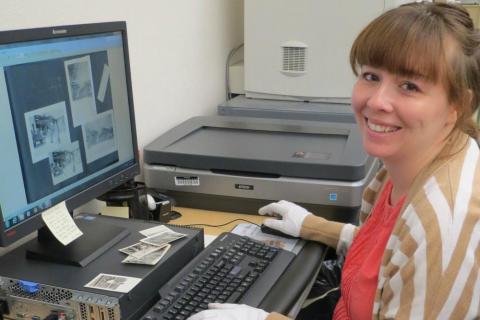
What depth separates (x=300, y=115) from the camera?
5.82 feet

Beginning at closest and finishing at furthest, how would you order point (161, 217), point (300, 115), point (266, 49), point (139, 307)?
point (139, 307), point (161, 217), point (300, 115), point (266, 49)

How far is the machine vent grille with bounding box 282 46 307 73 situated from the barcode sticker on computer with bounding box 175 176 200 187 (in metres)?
0.75

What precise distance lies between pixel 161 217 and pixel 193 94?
68cm

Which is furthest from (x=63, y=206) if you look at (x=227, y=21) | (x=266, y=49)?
(x=227, y=21)

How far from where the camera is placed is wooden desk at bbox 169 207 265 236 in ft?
4.19

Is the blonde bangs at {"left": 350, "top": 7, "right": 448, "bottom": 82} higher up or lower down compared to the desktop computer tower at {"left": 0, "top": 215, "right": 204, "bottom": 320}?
higher up

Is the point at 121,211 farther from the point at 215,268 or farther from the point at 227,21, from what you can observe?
the point at 227,21

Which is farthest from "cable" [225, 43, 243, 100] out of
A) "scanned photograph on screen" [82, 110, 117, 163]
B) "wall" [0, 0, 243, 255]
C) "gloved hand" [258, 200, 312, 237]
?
"scanned photograph on screen" [82, 110, 117, 163]

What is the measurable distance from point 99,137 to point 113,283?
12.0 inches

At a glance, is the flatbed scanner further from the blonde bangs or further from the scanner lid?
the blonde bangs

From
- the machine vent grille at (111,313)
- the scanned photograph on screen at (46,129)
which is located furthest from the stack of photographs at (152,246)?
the scanned photograph on screen at (46,129)

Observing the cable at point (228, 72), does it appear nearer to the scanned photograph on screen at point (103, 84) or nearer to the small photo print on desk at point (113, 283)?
the scanned photograph on screen at point (103, 84)

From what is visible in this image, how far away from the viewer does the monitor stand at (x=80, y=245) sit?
90 centimetres

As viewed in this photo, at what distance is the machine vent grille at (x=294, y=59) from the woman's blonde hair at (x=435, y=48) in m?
1.04
